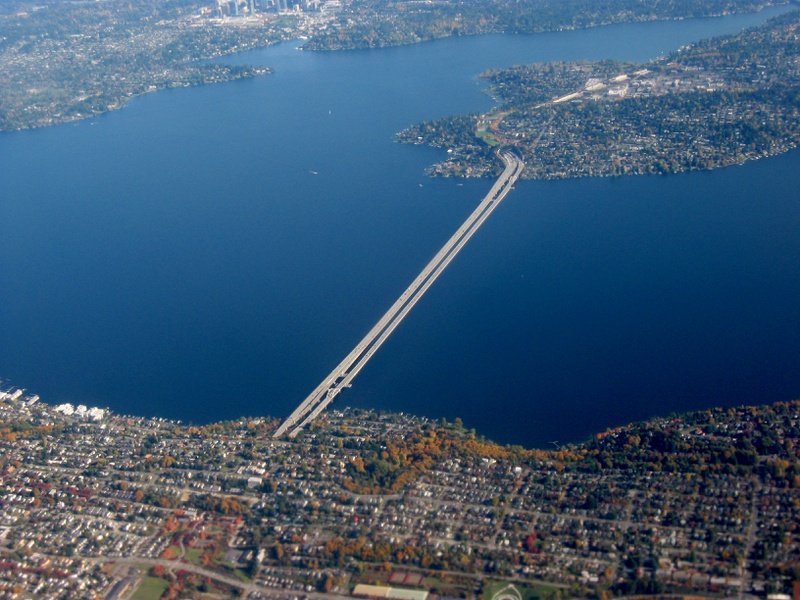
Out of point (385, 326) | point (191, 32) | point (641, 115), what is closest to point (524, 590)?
point (385, 326)

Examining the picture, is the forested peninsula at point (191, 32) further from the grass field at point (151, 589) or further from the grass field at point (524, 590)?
the grass field at point (524, 590)

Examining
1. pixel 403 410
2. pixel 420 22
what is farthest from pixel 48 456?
pixel 420 22

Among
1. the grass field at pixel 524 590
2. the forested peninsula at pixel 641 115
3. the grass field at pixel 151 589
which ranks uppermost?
the forested peninsula at pixel 641 115

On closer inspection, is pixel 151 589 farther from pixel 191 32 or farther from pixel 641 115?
pixel 191 32

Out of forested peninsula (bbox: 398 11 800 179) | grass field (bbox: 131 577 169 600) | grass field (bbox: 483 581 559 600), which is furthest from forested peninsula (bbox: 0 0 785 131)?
grass field (bbox: 483 581 559 600)

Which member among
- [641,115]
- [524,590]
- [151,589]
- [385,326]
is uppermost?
[641,115]

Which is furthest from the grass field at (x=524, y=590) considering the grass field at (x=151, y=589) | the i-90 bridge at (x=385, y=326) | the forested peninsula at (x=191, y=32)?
the forested peninsula at (x=191, y=32)

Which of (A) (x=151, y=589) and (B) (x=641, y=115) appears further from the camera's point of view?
(B) (x=641, y=115)
